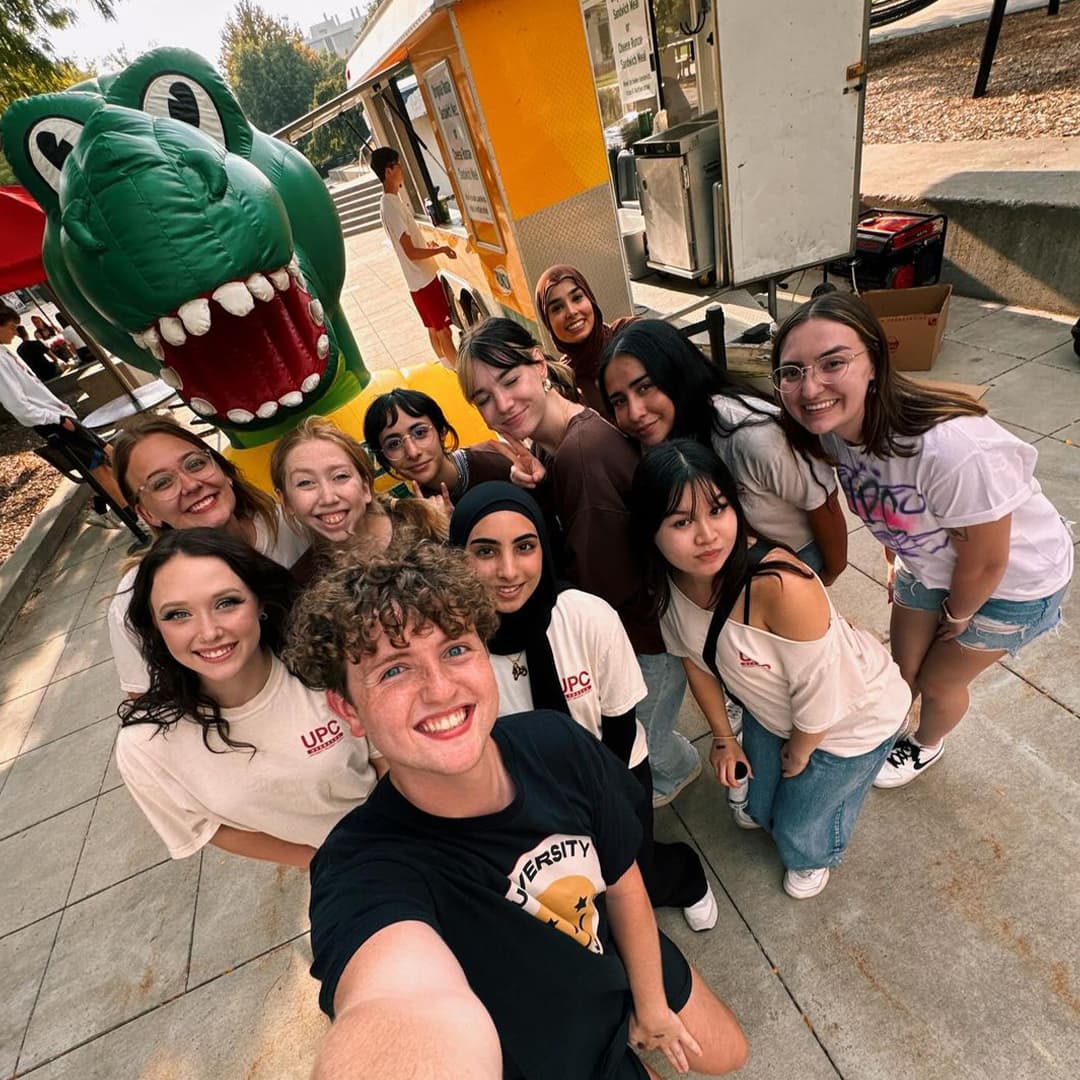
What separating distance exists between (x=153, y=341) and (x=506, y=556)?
1.74 metres

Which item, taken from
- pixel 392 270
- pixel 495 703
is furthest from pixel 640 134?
pixel 495 703

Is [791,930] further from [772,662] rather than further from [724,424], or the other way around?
[724,424]

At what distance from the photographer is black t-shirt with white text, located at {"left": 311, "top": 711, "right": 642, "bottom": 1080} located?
1097 mm

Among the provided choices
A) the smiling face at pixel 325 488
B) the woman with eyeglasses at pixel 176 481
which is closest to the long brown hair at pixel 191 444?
the woman with eyeglasses at pixel 176 481

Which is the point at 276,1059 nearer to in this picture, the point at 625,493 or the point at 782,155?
the point at 625,493

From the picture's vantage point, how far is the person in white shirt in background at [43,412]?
193 inches

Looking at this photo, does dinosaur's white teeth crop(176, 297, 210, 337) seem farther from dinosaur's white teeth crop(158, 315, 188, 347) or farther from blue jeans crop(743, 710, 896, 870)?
blue jeans crop(743, 710, 896, 870)

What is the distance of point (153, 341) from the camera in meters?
2.28

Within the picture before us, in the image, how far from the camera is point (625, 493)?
183 cm

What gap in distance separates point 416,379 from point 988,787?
3249 millimetres

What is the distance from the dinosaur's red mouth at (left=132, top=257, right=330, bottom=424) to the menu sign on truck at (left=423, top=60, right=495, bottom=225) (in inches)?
104

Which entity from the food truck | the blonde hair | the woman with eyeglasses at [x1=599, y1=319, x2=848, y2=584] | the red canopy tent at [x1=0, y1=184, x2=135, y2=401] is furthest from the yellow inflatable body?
the red canopy tent at [x1=0, y1=184, x2=135, y2=401]

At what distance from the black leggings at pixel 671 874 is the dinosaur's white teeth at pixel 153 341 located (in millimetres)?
2337

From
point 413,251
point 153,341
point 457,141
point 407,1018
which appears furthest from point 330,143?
point 407,1018
